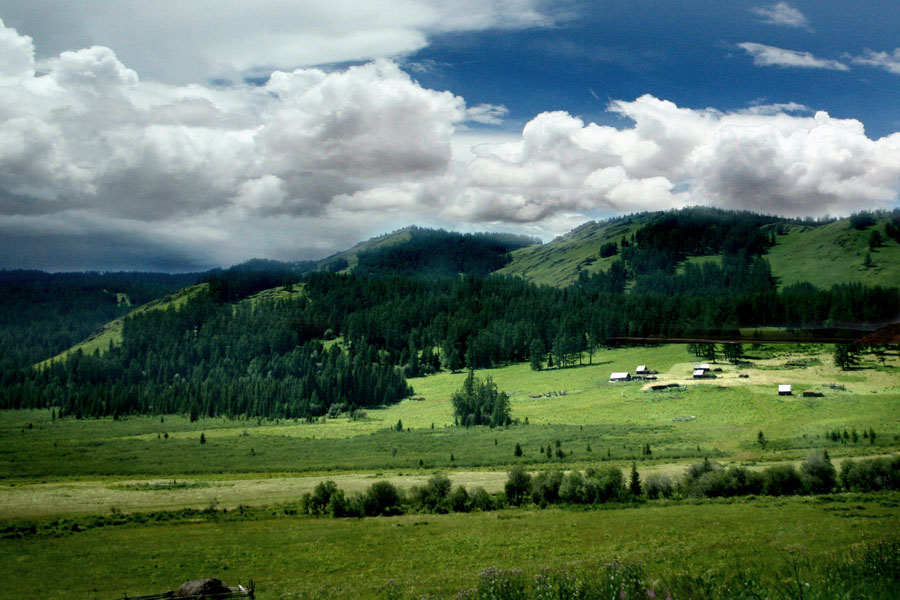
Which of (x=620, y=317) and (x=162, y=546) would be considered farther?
(x=620, y=317)

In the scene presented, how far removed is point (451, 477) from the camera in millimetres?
75312

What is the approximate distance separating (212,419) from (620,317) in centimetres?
12281

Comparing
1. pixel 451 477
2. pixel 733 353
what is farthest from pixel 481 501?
pixel 733 353

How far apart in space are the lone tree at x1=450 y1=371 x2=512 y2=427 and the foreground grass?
6458cm

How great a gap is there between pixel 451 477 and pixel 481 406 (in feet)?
168

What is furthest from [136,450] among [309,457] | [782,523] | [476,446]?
[782,523]

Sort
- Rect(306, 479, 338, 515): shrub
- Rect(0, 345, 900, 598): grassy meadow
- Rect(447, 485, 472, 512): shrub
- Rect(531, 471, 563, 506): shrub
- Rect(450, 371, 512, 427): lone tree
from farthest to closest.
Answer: Rect(450, 371, 512, 427): lone tree → Rect(306, 479, 338, 515): shrub → Rect(531, 471, 563, 506): shrub → Rect(447, 485, 472, 512): shrub → Rect(0, 345, 900, 598): grassy meadow

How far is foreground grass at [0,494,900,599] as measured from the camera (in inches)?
1280

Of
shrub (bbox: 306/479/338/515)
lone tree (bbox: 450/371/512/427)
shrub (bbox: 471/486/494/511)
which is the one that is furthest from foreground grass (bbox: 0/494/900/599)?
lone tree (bbox: 450/371/512/427)

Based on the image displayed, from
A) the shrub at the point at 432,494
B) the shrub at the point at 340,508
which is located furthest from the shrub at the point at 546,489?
the shrub at the point at 340,508

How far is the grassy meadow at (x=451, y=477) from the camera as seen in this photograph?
35.6m

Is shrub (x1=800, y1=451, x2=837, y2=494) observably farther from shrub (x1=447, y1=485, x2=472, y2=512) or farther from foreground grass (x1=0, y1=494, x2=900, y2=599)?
shrub (x1=447, y1=485, x2=472, y2=512)

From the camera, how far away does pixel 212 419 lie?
159875mm

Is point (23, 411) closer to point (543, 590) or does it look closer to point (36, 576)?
point (36, 576)
